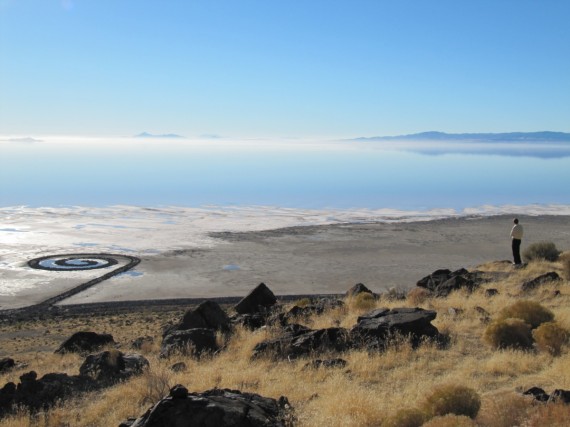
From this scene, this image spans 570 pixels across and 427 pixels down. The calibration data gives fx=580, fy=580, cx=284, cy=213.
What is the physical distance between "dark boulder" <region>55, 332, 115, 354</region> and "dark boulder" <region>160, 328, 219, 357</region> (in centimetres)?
271

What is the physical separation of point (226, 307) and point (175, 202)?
39510 mm

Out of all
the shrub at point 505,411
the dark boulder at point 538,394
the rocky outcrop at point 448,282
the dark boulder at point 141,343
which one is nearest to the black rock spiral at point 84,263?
the dark boulder at point 141,343

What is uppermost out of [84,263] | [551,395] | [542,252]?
[551,395]

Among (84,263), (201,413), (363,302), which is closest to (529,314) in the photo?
(363,302)

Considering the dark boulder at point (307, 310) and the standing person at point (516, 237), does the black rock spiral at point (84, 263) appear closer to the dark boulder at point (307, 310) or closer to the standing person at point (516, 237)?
the dark boulder at point (307, 310)

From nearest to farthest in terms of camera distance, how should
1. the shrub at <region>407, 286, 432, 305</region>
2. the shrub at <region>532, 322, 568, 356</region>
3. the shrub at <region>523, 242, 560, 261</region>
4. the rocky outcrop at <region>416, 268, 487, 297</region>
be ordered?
1. the shrub at <region>532, 322, 568, 356</region>
2. the shrub at <region>407, 286, 432, 305</region>
3. the rocky outcrop at <region>416, 268, 487, 297</region>
4. the shrub at <region>523, 242, 560, 261</region>

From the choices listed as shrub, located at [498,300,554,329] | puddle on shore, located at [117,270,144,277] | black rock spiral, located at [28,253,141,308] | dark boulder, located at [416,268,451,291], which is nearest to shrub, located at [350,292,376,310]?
dark boulder, located at [416,268,451,291]

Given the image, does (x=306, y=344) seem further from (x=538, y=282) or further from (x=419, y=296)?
(x=538, y=282)

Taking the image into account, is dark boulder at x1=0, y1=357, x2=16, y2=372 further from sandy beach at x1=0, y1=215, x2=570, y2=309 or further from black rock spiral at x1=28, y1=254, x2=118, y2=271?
black rock spiral at x1=28, y1=254, x2=118, y2=271

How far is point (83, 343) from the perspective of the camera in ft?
46.8

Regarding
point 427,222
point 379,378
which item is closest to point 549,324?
point 379,378

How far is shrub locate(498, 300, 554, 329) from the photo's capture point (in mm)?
11703

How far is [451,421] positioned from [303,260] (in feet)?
92.5

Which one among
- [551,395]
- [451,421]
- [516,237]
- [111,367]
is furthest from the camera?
[516,237]
